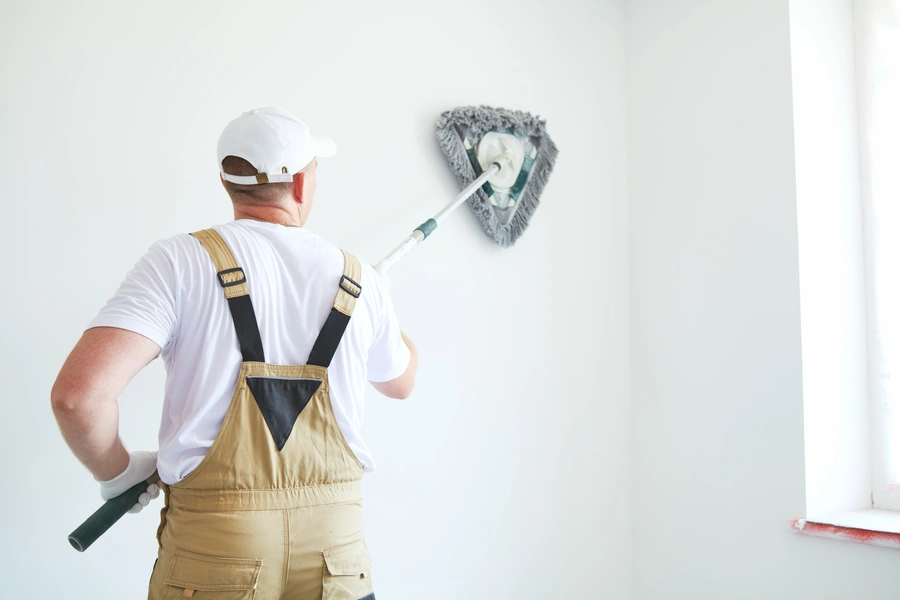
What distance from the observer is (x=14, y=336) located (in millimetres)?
1416

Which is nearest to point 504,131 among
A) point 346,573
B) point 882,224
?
point 882,224

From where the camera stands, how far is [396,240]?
192cm

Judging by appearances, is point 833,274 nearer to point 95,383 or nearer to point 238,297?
point 238,297

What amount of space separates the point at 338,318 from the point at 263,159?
0.27 m

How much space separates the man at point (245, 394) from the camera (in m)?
1.00

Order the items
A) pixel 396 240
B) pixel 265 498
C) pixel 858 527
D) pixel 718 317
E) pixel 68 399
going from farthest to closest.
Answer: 1. pixel 718 317
2. pixel 396 240
3. pixel 858 527
4. pixel 265 498
5. pixel 68 399

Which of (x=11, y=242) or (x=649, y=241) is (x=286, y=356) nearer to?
(x=11, y=242)

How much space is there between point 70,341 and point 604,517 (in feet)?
4.87

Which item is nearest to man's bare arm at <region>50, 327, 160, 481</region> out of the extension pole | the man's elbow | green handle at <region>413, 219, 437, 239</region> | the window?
the man's elbow

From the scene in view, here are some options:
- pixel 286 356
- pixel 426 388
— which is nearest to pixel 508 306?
pixel 426 388

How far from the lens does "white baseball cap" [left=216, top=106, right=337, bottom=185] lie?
3.80 ft

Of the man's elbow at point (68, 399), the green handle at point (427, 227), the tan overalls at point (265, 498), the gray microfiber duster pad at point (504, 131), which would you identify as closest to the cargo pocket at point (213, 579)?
the tan overalls at point (265, 498)

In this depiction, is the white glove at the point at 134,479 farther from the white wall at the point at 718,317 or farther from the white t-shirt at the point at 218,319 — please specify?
the white wall at the point at 718,317

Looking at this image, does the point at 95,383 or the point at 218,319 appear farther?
the point at 218,319
